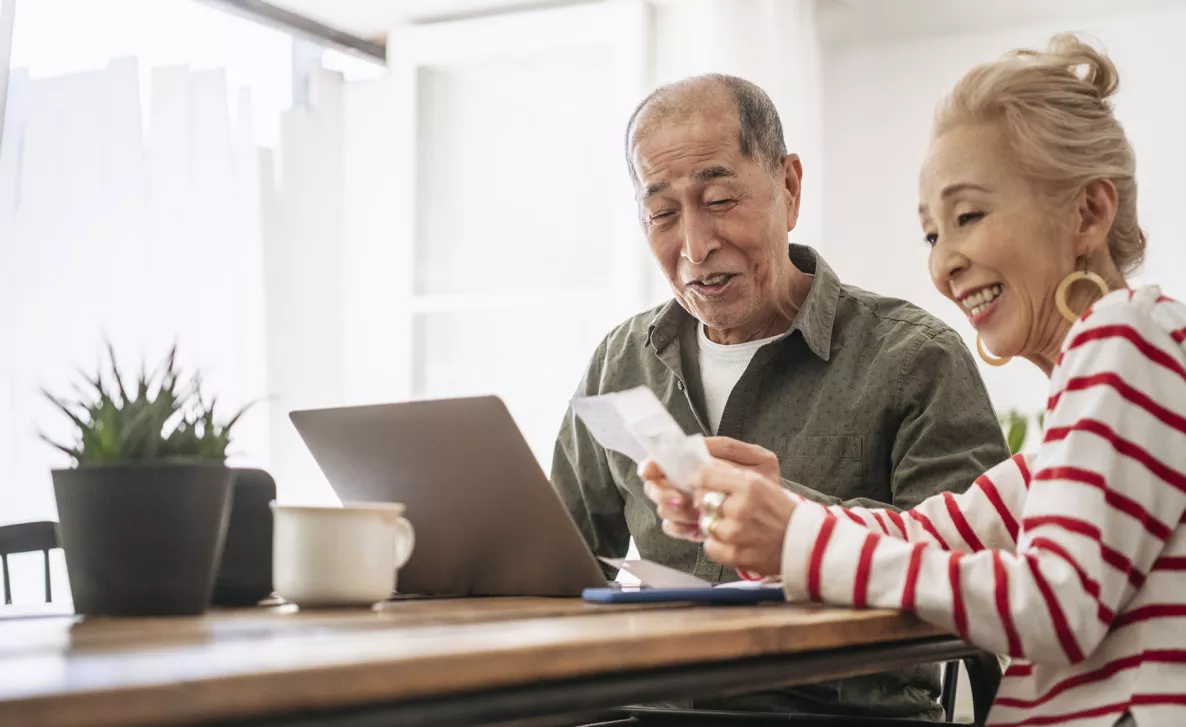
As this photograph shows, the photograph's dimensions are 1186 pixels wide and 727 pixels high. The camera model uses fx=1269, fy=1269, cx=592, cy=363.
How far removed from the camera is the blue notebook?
1151 millimetres

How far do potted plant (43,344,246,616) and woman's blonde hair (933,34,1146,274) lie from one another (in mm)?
826

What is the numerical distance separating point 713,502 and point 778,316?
982mm

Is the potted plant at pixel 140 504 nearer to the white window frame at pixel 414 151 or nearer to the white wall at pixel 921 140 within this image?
the white window frame at pixel 414 151

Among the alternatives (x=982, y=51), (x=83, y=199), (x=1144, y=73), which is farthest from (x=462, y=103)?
(x=1144, y=73)

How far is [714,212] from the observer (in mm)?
2064

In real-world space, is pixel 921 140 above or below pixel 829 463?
above

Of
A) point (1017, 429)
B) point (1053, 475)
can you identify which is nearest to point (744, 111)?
point (1053, 475)

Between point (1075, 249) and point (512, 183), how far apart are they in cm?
323

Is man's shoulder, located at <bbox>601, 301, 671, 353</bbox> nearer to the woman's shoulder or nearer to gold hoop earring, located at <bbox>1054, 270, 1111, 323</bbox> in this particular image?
gold hoop earring, located at <bbox>1054, 270, 1111, 323</bbox>

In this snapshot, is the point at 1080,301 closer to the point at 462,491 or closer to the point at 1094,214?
the point at 1094,214

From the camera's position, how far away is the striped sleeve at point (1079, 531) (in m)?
1.01

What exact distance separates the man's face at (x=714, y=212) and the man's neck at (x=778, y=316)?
0.01 m

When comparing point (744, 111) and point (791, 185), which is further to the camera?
point (791, 185)

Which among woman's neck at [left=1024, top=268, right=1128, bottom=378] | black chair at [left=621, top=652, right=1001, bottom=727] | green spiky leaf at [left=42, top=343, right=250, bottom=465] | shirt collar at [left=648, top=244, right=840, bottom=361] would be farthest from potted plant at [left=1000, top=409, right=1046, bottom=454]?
green spiky leaf at [left=42, top=343, right=250, bottom=465]
